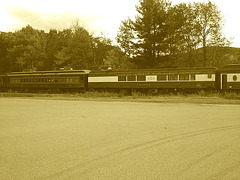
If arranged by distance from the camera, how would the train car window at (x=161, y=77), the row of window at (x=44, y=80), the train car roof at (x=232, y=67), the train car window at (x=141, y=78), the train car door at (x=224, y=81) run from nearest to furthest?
the train car roof at (x=232, y=67), the train car door at (x=224, y=81), the train car window at (x=161, y=77), the train car window at (x=141, y=78), the row of window at (x=44, y=80)

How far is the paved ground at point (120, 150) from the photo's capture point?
534 cm

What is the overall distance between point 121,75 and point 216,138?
25812 mm

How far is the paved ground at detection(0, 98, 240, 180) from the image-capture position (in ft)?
17.5

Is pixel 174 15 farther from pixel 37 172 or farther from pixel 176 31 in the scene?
pixel 37 172

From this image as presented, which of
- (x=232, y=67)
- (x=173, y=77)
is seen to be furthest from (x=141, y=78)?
(x=232, y=67)

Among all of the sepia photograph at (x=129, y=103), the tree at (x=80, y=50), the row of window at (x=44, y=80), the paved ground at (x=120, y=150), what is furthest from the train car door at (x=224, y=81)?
the tree at (x=80, y=50)

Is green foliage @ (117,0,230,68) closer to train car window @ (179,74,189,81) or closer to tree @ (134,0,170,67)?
tree @ (134,0,170,67)

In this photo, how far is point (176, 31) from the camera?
48.4 meters

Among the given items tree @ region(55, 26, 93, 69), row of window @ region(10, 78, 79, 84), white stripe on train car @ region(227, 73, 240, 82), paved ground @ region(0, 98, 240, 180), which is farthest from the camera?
tree @ region(55, 26, 93, 69)

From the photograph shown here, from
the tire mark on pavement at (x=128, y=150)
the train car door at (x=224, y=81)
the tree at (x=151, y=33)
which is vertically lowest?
the tire mark on pavement at (x=128, y=150)

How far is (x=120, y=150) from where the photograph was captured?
22.8 ft

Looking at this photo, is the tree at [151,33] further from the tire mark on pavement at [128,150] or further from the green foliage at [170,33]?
the tire mark on pavement at [128,150]

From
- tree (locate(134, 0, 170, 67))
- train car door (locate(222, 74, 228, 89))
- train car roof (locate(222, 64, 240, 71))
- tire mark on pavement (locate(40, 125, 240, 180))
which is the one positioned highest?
tree (locate(134, 0, 170, 67))

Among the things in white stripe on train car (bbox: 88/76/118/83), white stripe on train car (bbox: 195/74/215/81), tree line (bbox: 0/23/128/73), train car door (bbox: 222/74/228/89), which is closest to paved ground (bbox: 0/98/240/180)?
train car door (bbox: 222/74/228/89)
